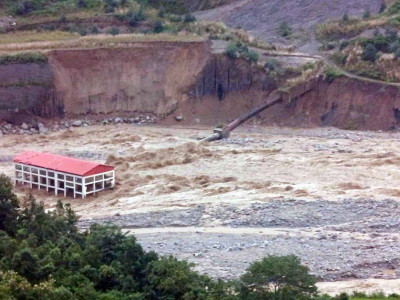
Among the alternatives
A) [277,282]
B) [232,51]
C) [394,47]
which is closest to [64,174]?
[232,51]

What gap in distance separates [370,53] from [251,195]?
19.2 m

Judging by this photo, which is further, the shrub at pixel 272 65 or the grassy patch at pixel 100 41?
the grassy patch at pixel 100 41

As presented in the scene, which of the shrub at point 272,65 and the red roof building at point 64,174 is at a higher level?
the shrub at point 272,65

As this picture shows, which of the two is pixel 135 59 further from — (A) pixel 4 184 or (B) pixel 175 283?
(B) pixel 175 283

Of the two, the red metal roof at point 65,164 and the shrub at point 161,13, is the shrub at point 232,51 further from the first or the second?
the red metal roof at point 65,164

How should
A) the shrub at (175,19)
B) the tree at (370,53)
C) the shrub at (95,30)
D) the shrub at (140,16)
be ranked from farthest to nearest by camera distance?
the shrub at (140,16)
the shrub at (175,19)
the shrub at (95,30)
the tree at (370,53)

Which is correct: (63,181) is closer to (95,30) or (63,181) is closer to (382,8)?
(95,30)

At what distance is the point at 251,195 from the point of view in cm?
3625

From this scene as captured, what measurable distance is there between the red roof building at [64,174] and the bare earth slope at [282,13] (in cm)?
2685

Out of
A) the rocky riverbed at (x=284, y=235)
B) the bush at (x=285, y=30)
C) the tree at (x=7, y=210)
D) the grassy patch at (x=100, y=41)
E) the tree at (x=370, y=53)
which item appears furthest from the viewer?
the bush at (x=285, y=30)

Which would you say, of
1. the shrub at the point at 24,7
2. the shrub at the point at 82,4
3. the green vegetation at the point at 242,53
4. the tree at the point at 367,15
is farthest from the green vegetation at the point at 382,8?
the shrub at the point at 24,7

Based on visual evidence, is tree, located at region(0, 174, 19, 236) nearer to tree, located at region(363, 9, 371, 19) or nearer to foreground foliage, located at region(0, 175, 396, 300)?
foreground foliage, located at region(0, 175, 396, 300)

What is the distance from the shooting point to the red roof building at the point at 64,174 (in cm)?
3803

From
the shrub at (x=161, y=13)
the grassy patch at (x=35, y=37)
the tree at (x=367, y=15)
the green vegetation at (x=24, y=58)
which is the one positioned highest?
the tree at (x=367, y=15)
